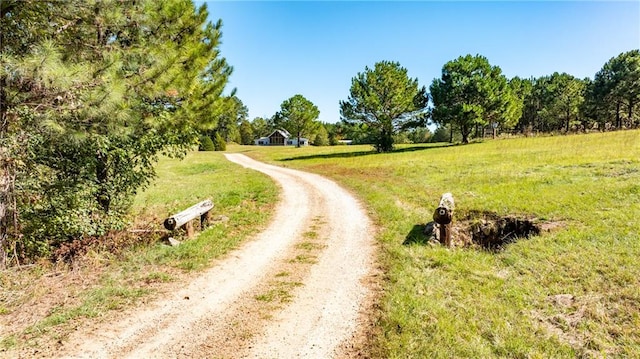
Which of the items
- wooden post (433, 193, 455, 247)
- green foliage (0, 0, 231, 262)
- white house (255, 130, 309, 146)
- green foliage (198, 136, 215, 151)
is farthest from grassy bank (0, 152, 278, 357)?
white house (255, 130, 309, 146)

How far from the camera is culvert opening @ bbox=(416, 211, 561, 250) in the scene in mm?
8430

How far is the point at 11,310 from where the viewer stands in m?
5.23

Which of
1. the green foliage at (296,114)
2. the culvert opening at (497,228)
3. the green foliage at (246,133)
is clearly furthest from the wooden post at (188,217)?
the green foliage at (246,133)

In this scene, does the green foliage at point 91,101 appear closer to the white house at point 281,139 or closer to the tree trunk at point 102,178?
the tree trunk at point 102,178

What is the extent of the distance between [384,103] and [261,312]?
33.6 metres

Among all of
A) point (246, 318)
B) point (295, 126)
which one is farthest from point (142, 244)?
point (295, 126)

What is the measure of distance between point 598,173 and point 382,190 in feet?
27.3

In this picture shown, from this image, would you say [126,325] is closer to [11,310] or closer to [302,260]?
[11,310]

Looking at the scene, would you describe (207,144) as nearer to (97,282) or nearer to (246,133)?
(246,133)

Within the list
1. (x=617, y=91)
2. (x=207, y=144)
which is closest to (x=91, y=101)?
(x=207, y=144)

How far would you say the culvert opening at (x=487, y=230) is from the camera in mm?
8430

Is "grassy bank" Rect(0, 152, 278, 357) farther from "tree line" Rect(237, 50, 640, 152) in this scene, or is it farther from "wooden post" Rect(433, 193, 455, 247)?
"tree line" Rect(237, 50, 640, 152)

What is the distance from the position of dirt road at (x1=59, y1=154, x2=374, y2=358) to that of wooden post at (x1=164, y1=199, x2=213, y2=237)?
183 cm

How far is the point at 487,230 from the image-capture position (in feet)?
30.7
